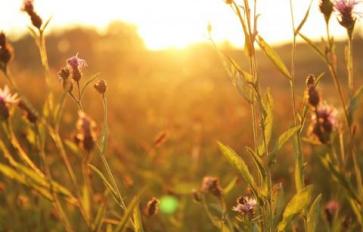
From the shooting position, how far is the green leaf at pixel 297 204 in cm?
117

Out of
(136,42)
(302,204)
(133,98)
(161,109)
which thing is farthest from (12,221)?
(136,42)

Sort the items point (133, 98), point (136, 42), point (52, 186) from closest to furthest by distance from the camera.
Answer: point (52, 186) < point (133, 98) < point (136, 42)

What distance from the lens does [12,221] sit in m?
2.10

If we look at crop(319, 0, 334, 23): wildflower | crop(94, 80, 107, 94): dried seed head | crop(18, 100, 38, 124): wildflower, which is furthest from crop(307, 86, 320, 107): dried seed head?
crop(18, 100, 38, 124): wildflower

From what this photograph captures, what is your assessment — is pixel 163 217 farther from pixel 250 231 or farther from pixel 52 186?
pixel 52 186

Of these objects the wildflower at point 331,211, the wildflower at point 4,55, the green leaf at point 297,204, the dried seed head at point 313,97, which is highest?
the wildflower at point 4,55

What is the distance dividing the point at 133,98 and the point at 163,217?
467 cm

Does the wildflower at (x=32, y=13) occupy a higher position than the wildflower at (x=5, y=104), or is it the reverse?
the wildflower at (x=32, y=13)

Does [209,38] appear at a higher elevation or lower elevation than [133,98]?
higher

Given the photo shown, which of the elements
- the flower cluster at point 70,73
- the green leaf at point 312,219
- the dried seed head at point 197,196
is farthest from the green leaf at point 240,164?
the dried seed head at point 197,196

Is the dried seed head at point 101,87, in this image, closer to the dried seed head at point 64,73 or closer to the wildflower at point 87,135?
the dried seed head at point 64,73

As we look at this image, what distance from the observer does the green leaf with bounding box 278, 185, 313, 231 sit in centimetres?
117

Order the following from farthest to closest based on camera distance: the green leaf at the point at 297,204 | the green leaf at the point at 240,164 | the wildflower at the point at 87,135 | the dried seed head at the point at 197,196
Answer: the dried seed head at the point at 197,196 → the green leaf at the point at 240,164 → the green leaf at the point at 297,204 → the wildflower at the point at 87,135

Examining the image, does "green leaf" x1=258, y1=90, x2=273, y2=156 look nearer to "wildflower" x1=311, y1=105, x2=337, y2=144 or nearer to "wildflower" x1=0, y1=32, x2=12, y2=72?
"wildflower" x1=311, y1=105, x2=337, y2=144
